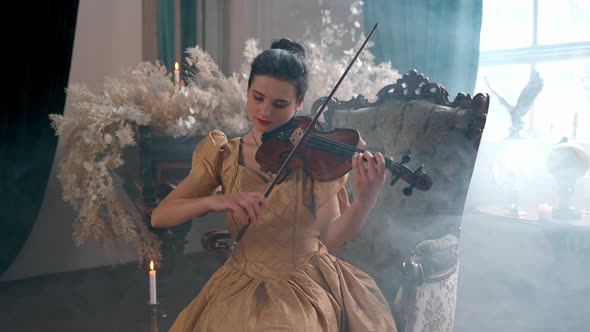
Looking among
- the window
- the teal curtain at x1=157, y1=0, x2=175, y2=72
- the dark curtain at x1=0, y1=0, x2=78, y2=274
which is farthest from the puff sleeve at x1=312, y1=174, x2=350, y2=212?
the teal curtain at x1=157, y1=0, x2=175, y2=72

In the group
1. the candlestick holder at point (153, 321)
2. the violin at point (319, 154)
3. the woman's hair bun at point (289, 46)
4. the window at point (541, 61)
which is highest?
the window at point (541, 61)

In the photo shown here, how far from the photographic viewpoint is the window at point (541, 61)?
1640mm

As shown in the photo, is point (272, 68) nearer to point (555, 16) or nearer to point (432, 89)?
point (432, 89)

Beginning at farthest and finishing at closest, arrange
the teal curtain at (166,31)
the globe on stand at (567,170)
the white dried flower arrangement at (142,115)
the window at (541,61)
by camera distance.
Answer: the teal curtain at (166,31)
the window at (541,61)
the globe on stand at (567,170)
the white dried flower arrangement at (142,115)

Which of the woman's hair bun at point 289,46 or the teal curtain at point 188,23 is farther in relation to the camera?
the teal curtain at point 188,23

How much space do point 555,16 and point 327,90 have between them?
901mm

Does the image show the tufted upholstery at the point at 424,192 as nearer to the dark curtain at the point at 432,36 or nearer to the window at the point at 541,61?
the dark curtain at the point at 432,36

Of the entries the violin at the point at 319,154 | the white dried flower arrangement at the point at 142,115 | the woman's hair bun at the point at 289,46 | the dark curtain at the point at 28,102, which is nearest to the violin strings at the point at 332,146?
the violin at the point at 319,154

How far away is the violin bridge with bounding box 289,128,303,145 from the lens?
0.65 m

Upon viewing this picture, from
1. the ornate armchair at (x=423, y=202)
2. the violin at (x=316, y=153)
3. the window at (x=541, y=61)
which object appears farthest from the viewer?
the window at (x=541, y=61)

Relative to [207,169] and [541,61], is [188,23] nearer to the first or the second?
[541,61]

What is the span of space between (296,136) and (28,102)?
1.60 meters

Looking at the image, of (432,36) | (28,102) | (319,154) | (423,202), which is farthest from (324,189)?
(28,102)

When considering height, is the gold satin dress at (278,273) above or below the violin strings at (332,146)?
below
